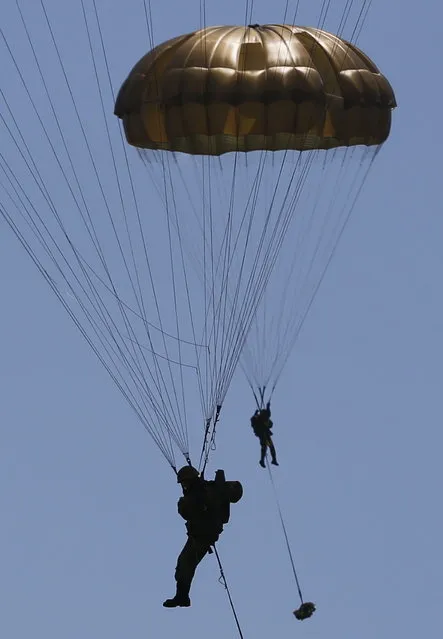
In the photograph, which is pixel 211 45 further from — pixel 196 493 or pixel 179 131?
pixel 196 493

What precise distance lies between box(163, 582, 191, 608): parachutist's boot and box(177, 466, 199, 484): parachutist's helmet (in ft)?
4.36

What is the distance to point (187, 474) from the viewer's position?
2209 centimetres

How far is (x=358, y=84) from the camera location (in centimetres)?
2452

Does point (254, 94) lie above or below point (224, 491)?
above

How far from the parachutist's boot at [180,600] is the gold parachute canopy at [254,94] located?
5947 mm

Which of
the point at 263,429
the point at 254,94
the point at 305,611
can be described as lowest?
the point at 305,611

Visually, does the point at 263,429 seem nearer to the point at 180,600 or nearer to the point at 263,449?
the point at 263,449

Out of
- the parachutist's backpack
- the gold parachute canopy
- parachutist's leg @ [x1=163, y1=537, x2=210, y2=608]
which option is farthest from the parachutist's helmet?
the gold parachute canopy

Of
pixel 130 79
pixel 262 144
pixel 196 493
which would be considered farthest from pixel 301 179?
pixel 196 493

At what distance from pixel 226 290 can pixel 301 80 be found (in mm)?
2893

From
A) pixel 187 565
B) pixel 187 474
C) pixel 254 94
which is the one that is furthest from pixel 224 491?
pixel 254 94

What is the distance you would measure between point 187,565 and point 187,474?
3.78 feet

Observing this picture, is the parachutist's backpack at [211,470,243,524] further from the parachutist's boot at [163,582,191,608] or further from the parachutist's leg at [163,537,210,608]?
the parachutist's boot at [163,582,191,608]

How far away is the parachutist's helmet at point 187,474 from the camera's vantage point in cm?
2209
